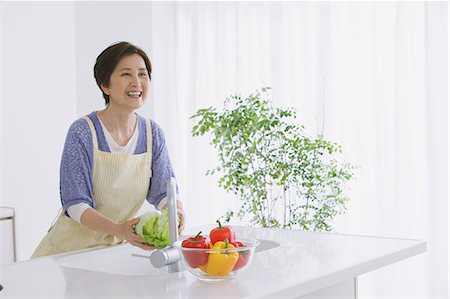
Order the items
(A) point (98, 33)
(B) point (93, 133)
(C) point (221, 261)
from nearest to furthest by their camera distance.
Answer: (C) point (221, 261) < (B) point (93, 133) < (A) point (98, 33)

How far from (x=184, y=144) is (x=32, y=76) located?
1.31 m

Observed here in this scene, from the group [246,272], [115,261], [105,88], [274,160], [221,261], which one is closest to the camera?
[221,261]

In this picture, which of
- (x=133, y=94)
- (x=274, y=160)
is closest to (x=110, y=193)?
(x=133, y=94)

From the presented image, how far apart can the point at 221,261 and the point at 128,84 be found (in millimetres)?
1017

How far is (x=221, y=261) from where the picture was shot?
1.72 metres

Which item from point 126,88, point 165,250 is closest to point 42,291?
point 165,250

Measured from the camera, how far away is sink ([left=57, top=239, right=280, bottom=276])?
2.19m

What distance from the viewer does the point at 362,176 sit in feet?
15.1

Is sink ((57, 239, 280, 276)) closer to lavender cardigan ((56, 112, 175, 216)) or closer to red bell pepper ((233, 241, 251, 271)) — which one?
lavender cardigan ((56, 112, 175, 216))

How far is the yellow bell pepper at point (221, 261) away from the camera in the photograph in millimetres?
1717

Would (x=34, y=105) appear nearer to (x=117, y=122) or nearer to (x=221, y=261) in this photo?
(x=117, y=122)

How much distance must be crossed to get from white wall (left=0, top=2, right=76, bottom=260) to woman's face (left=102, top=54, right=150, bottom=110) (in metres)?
2.12

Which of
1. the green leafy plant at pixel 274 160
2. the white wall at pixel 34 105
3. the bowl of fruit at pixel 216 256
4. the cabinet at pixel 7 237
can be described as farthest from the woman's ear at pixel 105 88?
the white wall at pixel 34 105

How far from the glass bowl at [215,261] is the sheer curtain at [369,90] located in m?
2.89
